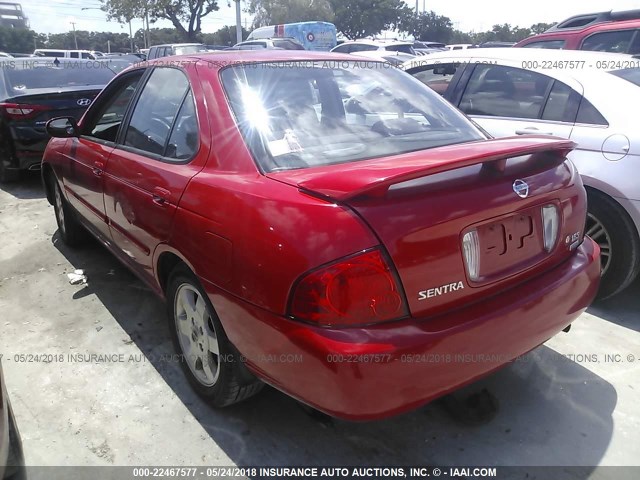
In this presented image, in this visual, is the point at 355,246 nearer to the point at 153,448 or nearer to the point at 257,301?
the point at 257,301

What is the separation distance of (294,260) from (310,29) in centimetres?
2634

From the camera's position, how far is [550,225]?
Result: 87.4 inches

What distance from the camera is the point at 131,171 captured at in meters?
2.82

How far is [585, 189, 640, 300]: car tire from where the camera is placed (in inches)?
129

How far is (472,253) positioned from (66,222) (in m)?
3.77

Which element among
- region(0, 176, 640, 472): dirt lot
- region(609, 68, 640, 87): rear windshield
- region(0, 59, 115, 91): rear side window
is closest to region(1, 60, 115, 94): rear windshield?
region(0, 59, 115, 91): rear side window

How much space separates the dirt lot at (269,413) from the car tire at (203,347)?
16 cm

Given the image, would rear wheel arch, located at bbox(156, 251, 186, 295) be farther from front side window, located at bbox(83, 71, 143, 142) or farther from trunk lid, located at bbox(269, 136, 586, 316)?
front side window, located at bbox(83, 71, 143, 142)

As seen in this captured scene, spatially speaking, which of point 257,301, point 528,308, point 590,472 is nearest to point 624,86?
point 528,308

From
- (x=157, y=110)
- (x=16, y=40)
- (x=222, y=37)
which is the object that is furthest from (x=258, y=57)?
(x=16, y=40)

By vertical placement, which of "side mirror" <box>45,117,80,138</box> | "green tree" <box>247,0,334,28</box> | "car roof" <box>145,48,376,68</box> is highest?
"green tree" <box>247,0,334,28</box>

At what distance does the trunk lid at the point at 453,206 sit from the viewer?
1.76 metres

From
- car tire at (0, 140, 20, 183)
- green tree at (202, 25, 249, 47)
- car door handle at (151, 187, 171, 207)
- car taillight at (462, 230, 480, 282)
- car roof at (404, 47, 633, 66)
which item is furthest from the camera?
green tree at (202, 25, 249, 47)

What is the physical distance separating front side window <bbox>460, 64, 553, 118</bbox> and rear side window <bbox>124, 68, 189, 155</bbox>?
8.02ft
